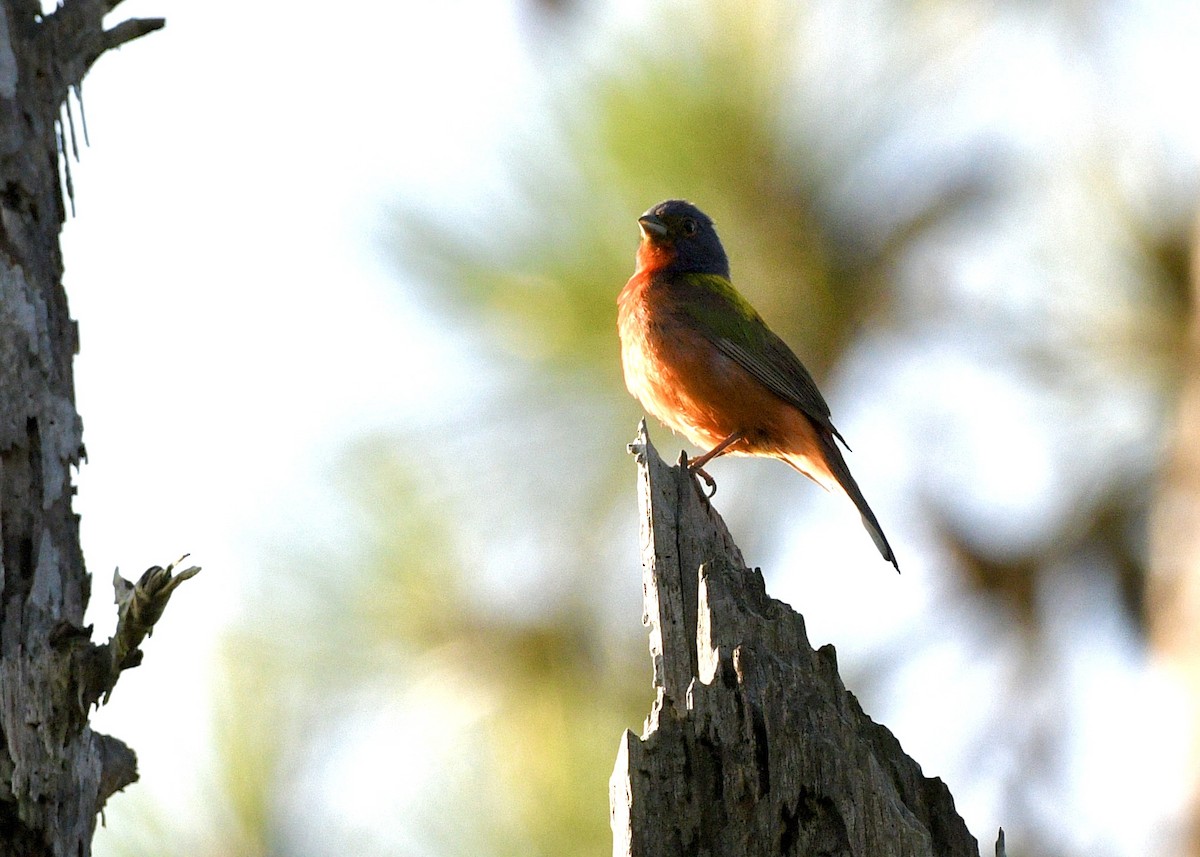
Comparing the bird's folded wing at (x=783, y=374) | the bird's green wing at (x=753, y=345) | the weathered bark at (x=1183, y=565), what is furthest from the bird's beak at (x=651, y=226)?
the weathered bark at (x=1183, y=565)

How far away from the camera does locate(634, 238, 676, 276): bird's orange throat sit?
266 inches

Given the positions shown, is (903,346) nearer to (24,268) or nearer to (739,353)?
(739,353)

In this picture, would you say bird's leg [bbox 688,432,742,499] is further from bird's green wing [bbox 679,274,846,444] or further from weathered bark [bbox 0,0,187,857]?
weathered bark [bbox 0,0,187,857]

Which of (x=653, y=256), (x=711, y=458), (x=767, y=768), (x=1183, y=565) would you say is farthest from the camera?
(x=653, y=256)

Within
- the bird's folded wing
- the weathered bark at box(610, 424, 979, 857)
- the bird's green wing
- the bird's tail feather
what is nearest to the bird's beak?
the bird's green wing

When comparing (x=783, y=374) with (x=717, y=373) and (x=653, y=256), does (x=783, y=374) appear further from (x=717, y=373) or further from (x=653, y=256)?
(x=653, y=256)

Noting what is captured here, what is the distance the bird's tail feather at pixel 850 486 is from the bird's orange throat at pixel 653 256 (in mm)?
1062

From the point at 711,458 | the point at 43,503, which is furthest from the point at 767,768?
→ the point at 711,458

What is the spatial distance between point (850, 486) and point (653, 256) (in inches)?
55.4

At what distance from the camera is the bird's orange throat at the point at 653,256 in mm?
6764

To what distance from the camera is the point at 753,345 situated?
6379 millimetres

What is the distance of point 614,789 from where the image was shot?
9.96 feet

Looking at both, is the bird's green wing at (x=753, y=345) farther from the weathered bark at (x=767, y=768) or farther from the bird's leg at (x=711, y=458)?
the weathered bark at (x=767, y=768)

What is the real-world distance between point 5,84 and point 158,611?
1586mm
